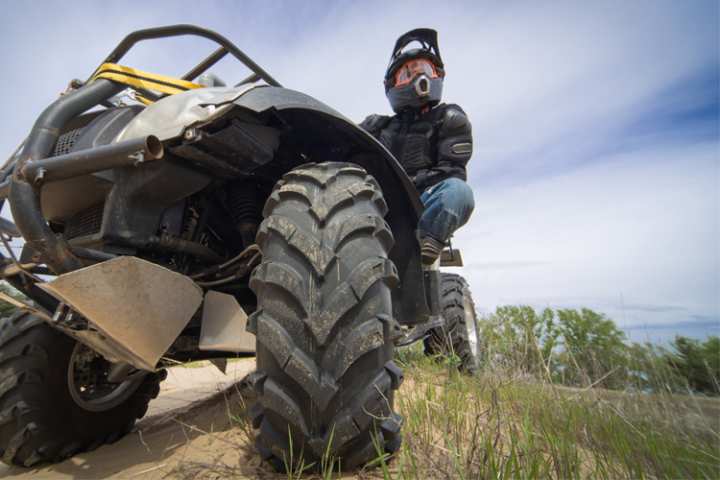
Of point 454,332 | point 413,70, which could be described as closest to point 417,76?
point 413,70

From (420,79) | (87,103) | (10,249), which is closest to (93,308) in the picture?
(10,249)

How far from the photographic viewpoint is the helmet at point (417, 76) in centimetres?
273

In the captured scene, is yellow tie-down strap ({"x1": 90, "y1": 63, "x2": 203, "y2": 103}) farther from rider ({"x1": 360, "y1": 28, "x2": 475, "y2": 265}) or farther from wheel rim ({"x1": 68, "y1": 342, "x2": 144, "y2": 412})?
rider ({"x1": 360, "y1": 28, "x2": 475, "y2": 265})

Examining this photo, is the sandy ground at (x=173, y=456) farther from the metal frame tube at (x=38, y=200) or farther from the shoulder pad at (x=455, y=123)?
the shoulder pad at (x=455, y=123)

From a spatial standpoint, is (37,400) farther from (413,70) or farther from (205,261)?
(413,70)

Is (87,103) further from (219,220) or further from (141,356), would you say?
(141,356)

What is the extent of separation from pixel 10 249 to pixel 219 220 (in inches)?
32.8

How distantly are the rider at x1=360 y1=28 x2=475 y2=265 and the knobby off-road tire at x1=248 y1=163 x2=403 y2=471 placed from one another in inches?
41.9

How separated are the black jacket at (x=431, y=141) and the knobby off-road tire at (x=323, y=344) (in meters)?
1.52

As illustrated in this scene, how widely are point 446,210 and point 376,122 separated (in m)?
1.32

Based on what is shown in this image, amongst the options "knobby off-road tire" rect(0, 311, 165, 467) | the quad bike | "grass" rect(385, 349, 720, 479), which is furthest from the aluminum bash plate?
"grass" rect(385, 349, 720, 479)

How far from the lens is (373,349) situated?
100cm

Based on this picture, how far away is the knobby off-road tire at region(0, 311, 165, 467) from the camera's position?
1.59m

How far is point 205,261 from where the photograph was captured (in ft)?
5.85
